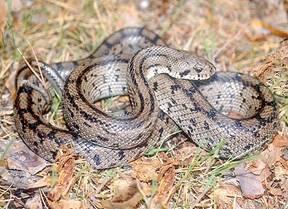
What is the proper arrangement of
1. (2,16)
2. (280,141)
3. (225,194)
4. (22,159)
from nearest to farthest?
(225,194) → (22,159) → (280,141) → (2,16)

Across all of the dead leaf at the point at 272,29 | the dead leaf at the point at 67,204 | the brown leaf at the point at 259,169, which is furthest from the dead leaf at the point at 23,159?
the dead leaf at the point at 272,29

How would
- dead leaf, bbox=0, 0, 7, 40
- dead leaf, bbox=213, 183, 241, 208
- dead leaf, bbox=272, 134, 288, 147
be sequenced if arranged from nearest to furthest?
dead leaf, bbox=213, 183, 241, 208 → dead leaf, bbox=272, 134, 288, 147 → dead leaf, bbox=0, 0, 7, 40

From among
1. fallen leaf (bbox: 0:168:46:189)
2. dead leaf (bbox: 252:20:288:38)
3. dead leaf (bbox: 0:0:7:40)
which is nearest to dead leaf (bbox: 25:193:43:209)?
fallen leaf (bbox: 0:168:46:189)

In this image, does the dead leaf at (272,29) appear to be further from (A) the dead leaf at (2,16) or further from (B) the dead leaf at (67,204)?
(B) the dead leaf at (67,204)

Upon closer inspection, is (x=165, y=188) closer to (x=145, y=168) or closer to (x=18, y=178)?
(x=145, y=168)

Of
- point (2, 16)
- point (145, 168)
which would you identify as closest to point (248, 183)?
point (145, 168)

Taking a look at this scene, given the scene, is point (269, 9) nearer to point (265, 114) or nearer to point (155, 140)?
point (265, 114)

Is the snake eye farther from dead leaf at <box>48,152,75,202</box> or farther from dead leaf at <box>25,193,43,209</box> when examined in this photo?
dead leaf at <box>25,193,43,209</box>
